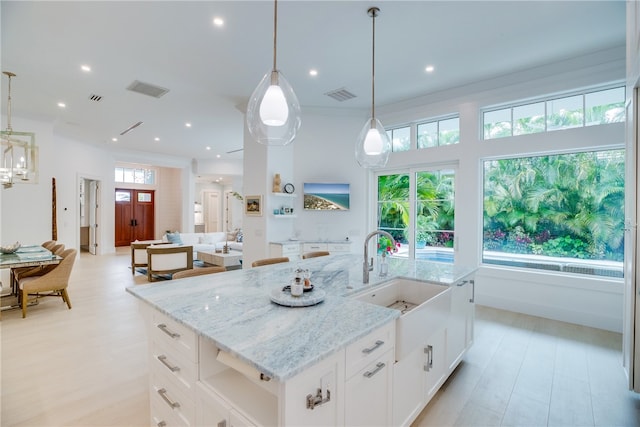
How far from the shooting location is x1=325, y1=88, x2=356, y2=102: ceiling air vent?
4.86 metres

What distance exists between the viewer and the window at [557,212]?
379 cm

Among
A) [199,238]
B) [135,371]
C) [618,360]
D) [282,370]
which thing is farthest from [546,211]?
[199,238]

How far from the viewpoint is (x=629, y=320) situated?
2.26 m

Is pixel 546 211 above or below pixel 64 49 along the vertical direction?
below

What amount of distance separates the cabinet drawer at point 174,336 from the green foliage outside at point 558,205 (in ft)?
15.3

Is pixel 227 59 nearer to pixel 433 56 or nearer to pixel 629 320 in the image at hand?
pixel 433 56

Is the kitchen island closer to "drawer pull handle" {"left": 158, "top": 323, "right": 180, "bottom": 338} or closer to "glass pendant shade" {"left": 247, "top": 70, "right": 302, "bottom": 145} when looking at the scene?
"drawer pull handle" {"left": 158, "top": 323, "right": 180, "bottom": 338}

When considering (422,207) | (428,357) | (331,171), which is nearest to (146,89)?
(331,171)

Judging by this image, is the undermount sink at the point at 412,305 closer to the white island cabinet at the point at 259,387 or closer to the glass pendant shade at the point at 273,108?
the white island cabinet at the point at 259,387

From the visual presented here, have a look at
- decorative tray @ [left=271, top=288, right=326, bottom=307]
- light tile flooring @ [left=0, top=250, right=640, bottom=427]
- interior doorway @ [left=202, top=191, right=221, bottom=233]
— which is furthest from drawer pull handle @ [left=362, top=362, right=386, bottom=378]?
interior doorway @ [left=202, top=191, right=221, bottom=233]

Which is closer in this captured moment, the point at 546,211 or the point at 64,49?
the point at 64,49

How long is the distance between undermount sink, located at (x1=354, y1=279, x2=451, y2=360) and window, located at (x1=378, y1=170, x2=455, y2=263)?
289cm

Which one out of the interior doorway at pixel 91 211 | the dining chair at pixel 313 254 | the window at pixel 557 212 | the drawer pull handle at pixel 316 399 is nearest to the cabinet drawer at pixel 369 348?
the drawer pull handle at pixel 316 399

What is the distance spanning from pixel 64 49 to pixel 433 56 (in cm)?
455
